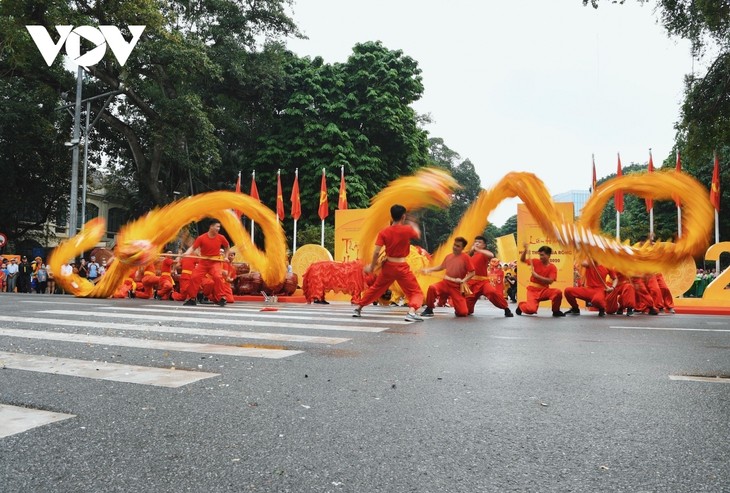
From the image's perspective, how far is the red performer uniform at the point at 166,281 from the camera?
50.1ft

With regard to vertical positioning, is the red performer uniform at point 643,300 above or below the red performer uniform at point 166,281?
below

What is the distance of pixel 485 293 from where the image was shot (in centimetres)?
1057

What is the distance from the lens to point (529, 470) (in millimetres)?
2426

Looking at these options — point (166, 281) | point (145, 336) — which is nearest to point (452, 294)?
point (145, 336)

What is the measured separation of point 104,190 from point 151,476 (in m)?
50.8

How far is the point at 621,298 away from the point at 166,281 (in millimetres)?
10572

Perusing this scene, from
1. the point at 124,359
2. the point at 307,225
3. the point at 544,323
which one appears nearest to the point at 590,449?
the point at 124,359

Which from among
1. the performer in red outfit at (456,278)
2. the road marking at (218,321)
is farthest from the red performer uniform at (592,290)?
the road marking at (218,321)

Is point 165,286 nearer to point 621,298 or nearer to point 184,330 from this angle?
point 184,330

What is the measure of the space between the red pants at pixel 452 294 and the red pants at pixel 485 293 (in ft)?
1.14

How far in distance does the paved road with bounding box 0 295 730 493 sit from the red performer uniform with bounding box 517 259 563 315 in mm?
4811

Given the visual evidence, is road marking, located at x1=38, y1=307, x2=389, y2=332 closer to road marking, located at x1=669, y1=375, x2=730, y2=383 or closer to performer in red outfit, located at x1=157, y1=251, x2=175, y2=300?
road marking, located at x1=669, y1=375, x2=730, y2=383

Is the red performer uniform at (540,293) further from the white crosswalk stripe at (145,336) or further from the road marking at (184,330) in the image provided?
the road marking at (184,330)

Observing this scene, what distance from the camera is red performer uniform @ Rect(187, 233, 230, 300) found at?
40.5ft
